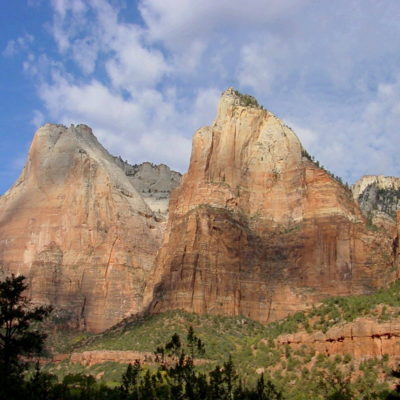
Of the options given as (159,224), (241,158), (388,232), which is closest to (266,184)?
(241,158)

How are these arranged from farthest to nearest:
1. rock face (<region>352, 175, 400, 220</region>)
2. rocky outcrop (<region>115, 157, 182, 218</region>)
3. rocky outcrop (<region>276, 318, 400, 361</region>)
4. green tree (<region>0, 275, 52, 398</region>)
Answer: rocky outcrop (<region>115, 157, 182, 218</region>)
rock face (<region>352, 175, 400, 220</region>)
rocky outcrop (<region>276, 318, 400, 361</region>)
green tree (<region>0, 275, 52, 398</region>)

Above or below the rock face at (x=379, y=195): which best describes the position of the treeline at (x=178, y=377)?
below

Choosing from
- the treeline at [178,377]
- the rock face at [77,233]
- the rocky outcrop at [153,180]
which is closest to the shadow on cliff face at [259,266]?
the treeline at [178,377]

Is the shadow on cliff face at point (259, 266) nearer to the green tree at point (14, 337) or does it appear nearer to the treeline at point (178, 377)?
the treeline at point (178, 377)

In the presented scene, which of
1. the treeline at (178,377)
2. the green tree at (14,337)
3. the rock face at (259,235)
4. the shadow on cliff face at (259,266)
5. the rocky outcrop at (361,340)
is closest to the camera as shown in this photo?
the green tree at (14,337)

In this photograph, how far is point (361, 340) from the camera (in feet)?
215

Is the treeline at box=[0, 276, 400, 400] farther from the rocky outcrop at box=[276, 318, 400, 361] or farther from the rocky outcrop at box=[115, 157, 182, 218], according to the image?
the rocky outcrop at box=[115, 157, 182, 218]

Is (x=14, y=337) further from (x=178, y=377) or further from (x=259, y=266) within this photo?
(x=259, y=266)

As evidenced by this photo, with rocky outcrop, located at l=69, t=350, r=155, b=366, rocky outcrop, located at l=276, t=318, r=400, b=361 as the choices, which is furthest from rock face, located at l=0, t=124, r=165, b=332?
rocky outcrop, located at l=276, t=318, r=400, b=361

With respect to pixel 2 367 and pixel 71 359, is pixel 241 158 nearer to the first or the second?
pixel 71 359

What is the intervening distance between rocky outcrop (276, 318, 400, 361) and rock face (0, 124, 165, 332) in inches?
2492

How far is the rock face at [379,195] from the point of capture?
131m

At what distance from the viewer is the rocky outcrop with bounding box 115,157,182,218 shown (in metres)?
170

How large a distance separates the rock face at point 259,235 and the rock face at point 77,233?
2018 centimetres
